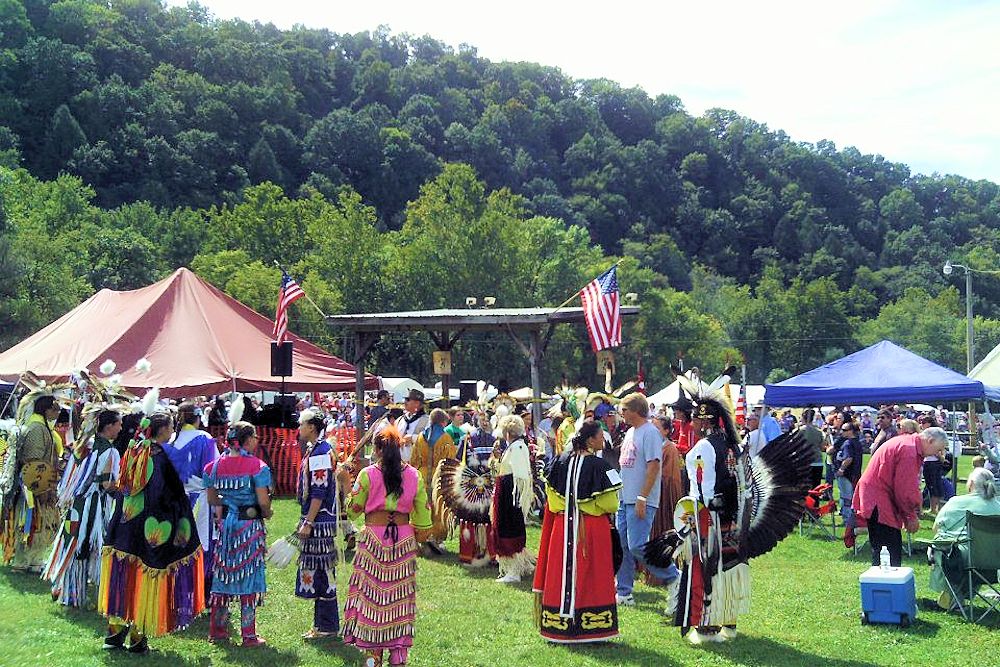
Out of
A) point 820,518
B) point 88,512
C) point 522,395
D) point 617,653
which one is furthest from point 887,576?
point 522,395

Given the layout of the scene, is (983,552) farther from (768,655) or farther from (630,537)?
(630,537)

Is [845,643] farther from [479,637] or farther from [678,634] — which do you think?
[479,637]

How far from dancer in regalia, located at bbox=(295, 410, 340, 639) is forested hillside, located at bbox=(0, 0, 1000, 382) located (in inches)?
1067

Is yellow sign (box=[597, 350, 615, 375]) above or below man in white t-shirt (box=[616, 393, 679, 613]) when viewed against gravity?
above

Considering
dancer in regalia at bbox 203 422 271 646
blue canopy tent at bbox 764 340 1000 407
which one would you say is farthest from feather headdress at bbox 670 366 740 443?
blue canopy tent at bbox 764 340 1000 407

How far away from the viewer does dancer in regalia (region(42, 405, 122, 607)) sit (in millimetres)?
7598

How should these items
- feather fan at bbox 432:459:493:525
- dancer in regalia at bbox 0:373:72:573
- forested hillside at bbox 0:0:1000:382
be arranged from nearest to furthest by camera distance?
dancer in regalia at bbox 0:373:72:573 → feather fan at bbox 432:459:493:525 → forested hillside at bbox 0:0:1000:382

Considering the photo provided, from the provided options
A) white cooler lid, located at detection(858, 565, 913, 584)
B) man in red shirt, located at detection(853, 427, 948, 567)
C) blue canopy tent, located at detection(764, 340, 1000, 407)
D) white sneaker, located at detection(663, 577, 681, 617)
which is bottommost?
white sneaker, located at detection(663, 577, 681, 617)

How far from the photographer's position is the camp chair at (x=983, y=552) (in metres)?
7.67

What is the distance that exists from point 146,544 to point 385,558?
5.25ft

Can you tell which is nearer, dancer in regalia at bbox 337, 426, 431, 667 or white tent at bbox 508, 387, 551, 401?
dancer in regalia at bbox 337, 426, 431, 667

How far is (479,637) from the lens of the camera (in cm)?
720

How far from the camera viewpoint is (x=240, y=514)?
669 centimetres

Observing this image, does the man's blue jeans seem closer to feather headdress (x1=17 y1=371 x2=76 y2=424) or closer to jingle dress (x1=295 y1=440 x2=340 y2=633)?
jingle dress (x1=295 y1=440 x2=340 y2=633)
